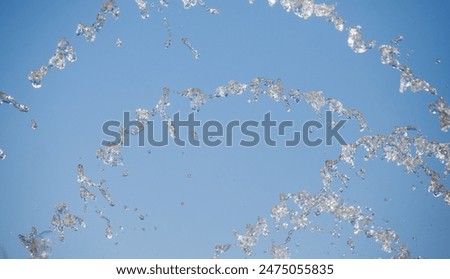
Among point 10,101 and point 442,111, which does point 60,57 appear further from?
point 442,111

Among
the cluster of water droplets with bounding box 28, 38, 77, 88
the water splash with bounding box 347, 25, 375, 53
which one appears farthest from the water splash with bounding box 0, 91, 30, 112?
the water splash with bounding box 347, 25, 375, 53

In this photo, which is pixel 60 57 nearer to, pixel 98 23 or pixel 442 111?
pixel 98 23

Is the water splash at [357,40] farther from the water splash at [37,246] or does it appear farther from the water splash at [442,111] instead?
the water splash at [37,246]

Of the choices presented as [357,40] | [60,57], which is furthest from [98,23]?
[357,40]

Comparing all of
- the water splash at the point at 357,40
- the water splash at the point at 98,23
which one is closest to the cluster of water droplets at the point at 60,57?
the water splash at the point at 98,23

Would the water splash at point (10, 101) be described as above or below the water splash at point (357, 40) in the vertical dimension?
below

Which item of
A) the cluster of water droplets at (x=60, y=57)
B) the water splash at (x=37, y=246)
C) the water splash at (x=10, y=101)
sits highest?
the cluster of water droplets at (x=60, y=57)

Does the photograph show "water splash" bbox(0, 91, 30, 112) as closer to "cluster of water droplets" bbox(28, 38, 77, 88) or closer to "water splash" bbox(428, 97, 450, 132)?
"cluster of water droplets" bbox(28, 38, 77, 88)

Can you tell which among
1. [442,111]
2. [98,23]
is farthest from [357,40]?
[98,23]

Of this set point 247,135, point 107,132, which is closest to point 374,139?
point 247,135

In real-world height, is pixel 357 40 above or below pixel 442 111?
above
